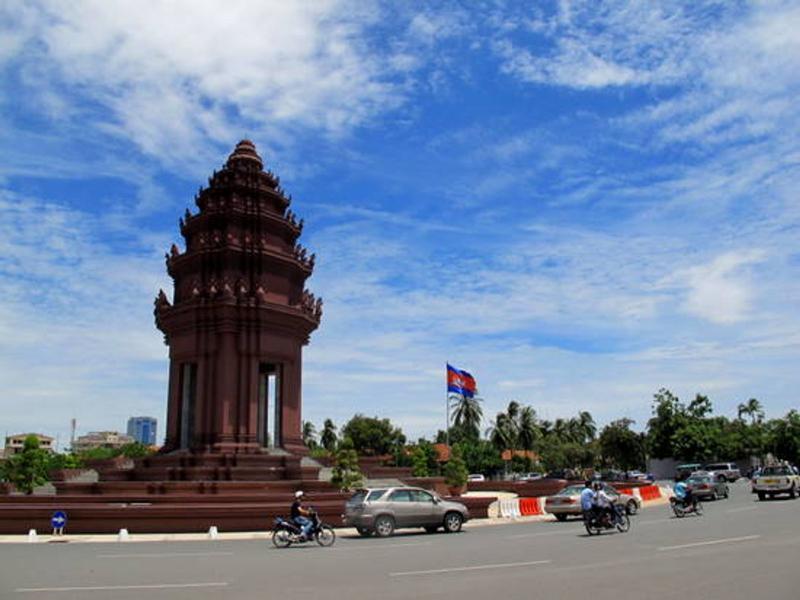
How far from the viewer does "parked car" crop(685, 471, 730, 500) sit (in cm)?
3503

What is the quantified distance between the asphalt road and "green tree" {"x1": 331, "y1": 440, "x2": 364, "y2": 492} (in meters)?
8.34

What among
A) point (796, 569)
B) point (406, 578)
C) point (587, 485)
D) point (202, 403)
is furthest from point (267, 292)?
point (796, 569)

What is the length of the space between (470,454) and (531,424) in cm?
1064

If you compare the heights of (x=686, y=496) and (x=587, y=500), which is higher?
(x=587, y=500)

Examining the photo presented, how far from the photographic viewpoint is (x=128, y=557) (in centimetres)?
1553

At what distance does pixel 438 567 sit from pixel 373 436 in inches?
3152

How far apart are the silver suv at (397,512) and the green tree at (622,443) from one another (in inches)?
2619

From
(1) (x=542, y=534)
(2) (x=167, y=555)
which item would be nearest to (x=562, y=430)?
(1) (x=542, y=534)

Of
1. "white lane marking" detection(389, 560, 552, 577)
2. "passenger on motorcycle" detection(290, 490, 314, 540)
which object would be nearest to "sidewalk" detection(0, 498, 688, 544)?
"passenger on motorcycle" detection(290, 490, 314, 540)

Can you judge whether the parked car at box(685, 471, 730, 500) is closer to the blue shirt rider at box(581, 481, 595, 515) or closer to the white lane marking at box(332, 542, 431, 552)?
the blue shirt rider at box(581, 481, 595, 515)

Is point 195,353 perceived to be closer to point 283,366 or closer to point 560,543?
point 283,366

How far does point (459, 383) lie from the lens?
50.2 meters

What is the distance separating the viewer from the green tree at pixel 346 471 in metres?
28.9

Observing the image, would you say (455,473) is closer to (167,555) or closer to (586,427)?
(167,555)
